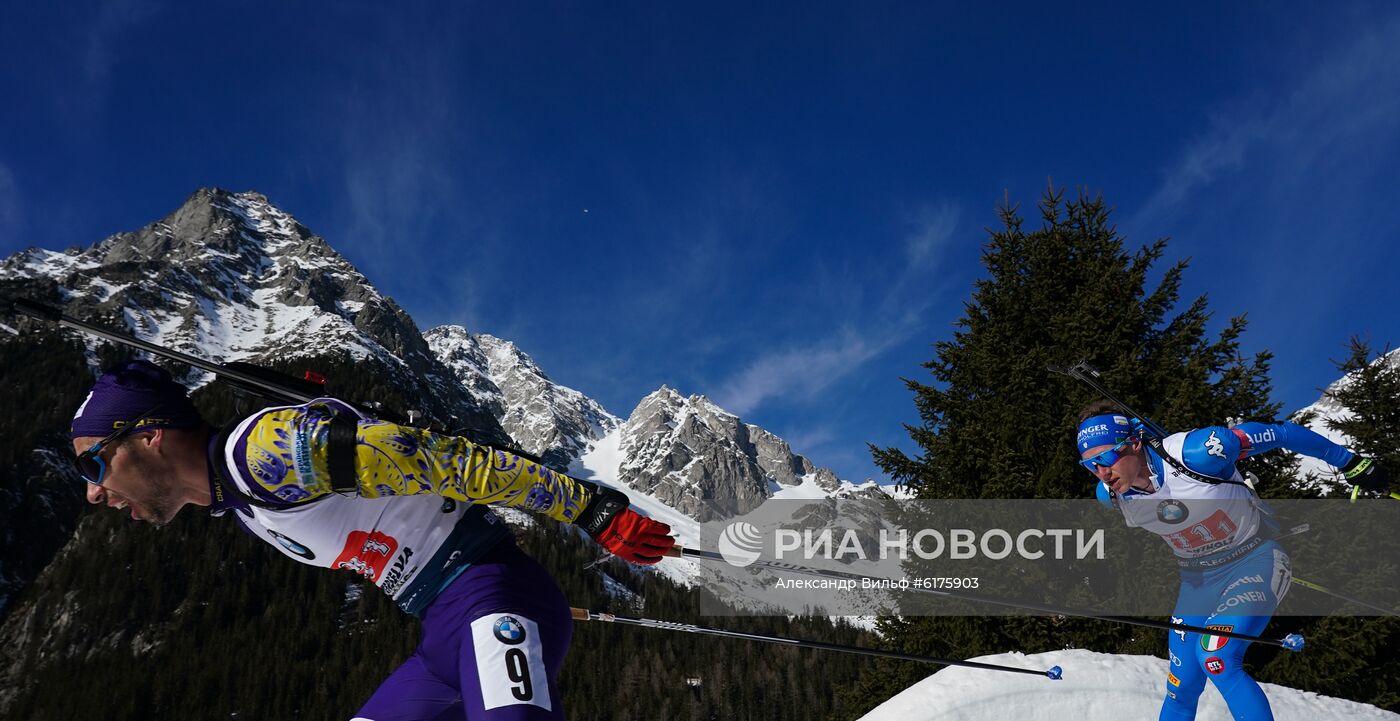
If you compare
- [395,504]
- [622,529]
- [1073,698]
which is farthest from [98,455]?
[1073,698]

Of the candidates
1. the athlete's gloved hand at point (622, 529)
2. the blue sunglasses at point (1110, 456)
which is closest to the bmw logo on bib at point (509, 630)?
the athlete's gloved hand at point (622, 529)

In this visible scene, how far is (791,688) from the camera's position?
81.8 metres

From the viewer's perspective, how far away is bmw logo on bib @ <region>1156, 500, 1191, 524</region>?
5598 mm

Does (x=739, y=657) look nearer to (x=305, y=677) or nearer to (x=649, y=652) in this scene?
(x=649, y=652)

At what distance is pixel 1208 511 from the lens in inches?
222

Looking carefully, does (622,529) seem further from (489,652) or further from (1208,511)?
(1208,511)

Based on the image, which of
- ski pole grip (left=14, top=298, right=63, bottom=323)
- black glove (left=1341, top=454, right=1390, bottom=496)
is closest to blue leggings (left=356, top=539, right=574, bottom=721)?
ski pole grip (left=14, top=298, right=63, bottom=323)

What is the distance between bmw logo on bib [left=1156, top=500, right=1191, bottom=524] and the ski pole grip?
6.88 meters

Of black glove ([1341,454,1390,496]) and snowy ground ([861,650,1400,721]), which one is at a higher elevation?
black glove ([1341,454,1390,496])

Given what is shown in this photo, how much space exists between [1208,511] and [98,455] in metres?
6.74

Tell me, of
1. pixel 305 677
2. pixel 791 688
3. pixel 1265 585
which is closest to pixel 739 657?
pixel 791 688

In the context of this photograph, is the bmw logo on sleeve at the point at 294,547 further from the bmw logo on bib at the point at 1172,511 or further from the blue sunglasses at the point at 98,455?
the bmw logo on bib at the point at 1172,511

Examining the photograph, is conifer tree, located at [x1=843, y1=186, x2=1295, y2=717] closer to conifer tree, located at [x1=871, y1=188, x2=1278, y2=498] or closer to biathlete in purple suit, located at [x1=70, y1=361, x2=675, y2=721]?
conifer tree, located at [x1=871, y1=188, x2=1278, y2=498]

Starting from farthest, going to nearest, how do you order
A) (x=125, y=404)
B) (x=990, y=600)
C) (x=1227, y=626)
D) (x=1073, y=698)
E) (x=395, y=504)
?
(x=1073, y=698) < (x=1227, y=626) < (x=990, y=600) < (x=395, y=504) < (x=125, y=404)
